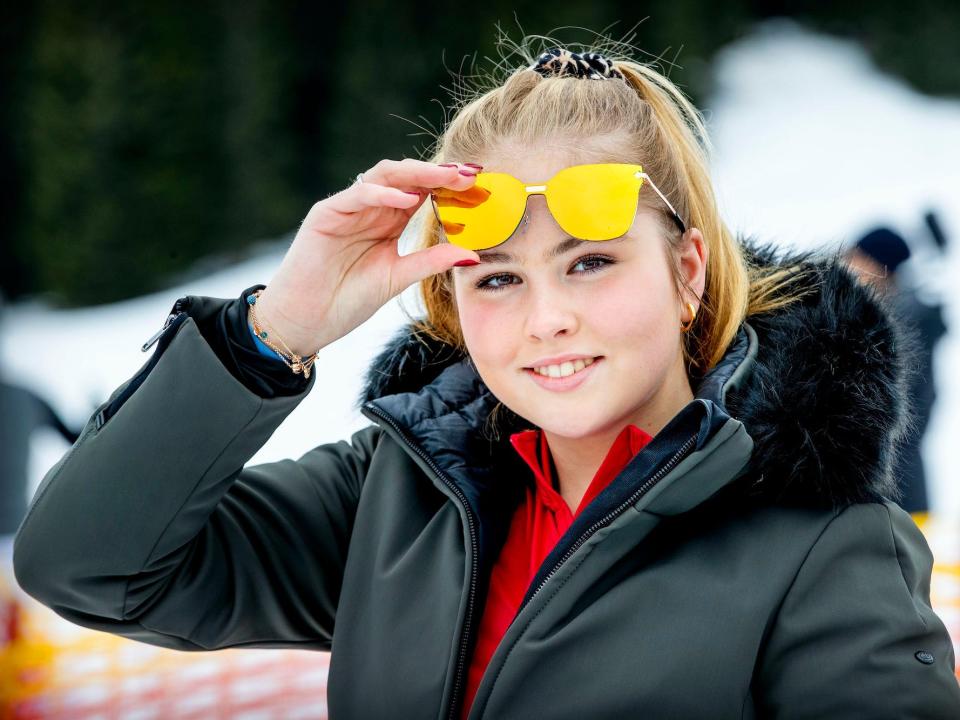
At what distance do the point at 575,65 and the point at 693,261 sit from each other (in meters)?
0.46

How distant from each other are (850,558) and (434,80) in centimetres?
1163

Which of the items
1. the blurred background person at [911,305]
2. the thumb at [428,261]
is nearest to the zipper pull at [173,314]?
the thumb at [428,261]

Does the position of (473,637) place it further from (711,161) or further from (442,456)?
(711,161)

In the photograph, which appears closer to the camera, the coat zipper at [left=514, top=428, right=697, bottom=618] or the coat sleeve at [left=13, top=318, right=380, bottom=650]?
the coat zipper at [left=514, top=428, right=697, bottom=618]

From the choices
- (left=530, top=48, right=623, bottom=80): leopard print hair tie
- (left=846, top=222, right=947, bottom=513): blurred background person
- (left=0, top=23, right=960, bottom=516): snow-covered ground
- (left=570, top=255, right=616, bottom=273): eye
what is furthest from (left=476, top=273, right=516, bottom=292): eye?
(left=0, top=23, right=960, bottom=516): snow-covered ground

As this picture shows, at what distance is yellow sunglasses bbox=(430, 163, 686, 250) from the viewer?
6.16 ft

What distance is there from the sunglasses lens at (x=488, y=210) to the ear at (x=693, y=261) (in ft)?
1.23

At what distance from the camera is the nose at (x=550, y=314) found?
1.86m

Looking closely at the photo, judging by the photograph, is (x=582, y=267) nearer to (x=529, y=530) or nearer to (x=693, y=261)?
(x=693, y=261)

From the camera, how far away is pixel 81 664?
14.1 ft

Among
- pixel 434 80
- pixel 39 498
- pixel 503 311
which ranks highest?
pixel 503 311

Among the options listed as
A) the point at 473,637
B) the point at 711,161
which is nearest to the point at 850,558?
the point at 473,637

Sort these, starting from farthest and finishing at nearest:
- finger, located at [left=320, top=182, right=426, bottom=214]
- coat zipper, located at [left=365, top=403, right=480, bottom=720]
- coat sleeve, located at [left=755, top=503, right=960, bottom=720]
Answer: finger, located at [left=320, top=182, right=426, bottom=214]
coat zipper, located at [left=365, top=403, right=480, bottom=720]
coat sleeve, located at [left=755, top=503, right=960, bottom=720]

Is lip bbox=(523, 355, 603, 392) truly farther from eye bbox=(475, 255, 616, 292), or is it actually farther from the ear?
the ear
